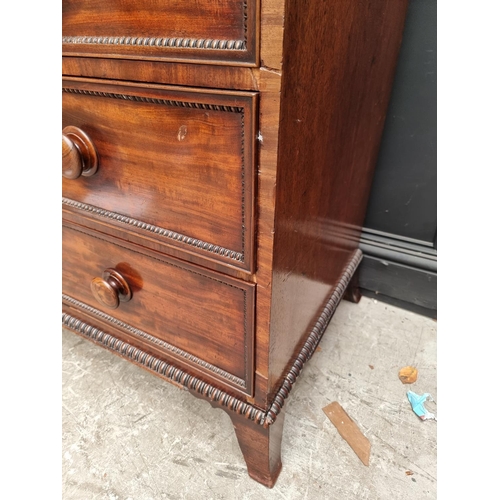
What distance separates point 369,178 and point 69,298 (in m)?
0.68

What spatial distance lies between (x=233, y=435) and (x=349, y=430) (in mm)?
213

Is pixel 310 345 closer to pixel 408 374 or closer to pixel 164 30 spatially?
pixel 408 374

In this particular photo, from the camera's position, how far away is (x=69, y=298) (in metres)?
0.78

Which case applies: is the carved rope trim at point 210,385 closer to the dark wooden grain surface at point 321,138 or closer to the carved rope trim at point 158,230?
the dark wooden grain surface at point 321,138

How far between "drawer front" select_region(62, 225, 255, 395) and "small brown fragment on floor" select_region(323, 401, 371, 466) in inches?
10.4

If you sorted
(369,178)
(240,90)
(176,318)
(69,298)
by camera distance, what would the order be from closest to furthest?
(240,90) → (176,318) → (69,298) → (369,178)

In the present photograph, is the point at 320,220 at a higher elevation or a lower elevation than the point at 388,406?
higher

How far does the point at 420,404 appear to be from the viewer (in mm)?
799

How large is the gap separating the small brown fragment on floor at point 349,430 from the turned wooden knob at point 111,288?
0.44 meters

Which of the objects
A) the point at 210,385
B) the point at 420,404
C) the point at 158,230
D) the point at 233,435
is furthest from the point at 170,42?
the point at 420,404
